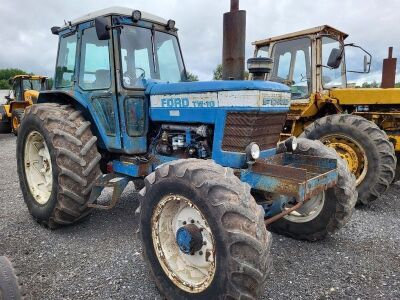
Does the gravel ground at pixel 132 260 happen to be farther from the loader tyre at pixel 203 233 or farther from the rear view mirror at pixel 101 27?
the rear view mirror at pixel 101 27

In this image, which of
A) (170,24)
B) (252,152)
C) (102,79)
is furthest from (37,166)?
(252,152)

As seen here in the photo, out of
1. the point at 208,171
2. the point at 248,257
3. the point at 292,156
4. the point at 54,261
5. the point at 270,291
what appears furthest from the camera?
the point at 292,156

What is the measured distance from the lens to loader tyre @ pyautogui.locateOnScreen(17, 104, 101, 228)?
362cm

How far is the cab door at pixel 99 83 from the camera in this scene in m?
3.82

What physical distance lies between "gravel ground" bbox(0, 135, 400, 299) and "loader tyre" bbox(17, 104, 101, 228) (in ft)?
0.86

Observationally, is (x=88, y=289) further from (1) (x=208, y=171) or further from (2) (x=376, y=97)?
(2) (x=376, y=97)

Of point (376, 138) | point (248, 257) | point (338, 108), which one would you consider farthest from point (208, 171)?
point (338, 108)

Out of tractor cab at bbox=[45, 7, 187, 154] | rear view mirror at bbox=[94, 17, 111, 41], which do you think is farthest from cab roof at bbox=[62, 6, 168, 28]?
rear view mirror at bbox=[94, 17, 111, 41]

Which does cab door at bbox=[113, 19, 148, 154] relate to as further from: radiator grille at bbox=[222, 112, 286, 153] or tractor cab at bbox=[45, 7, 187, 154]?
radiator grille at bbox=[222, 112, 286, 153]

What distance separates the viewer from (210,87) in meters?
3.20

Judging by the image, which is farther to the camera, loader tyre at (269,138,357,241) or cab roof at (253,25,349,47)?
cab roof at (253,25,349,47)

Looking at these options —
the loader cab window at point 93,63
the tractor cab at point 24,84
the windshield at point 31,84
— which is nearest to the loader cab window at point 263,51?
the loader cab window at point 93,63

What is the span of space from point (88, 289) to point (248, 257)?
141cm

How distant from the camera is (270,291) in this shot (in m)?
2.82
